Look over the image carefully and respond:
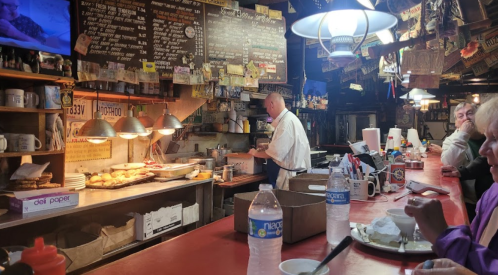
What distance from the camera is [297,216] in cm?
158

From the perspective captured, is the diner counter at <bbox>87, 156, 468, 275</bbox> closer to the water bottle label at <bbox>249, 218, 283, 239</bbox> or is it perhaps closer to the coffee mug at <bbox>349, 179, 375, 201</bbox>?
the water bottle label at <bbox>249, 218, 283, 239</bbox>

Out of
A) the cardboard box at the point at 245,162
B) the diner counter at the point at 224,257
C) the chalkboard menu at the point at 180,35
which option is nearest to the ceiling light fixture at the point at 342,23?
the diner counter at the point at 224,257

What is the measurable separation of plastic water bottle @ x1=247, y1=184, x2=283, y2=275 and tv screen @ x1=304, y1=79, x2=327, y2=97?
882cm

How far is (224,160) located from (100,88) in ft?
8.53

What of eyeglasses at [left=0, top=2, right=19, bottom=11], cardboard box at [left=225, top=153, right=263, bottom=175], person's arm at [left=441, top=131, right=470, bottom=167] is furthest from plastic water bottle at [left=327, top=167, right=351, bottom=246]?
cardboard box at [left=225, top=153, right=263, bottom=175]

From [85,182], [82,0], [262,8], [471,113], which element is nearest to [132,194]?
[85,182]

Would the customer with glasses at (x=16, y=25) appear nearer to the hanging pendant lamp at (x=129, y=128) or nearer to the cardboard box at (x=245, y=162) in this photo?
the hanging pendant lamp at (x=129, y=128)

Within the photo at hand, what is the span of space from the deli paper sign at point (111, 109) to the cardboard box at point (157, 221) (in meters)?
1.42

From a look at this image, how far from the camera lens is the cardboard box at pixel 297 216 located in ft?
5.15

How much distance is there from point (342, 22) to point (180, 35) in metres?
2.49

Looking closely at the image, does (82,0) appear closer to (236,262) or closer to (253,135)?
(236,262)

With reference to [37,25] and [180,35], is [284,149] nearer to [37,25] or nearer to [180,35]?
[180,35]

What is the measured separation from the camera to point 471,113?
4.16 m

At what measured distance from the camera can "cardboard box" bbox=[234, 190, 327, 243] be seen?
157 centimetres
